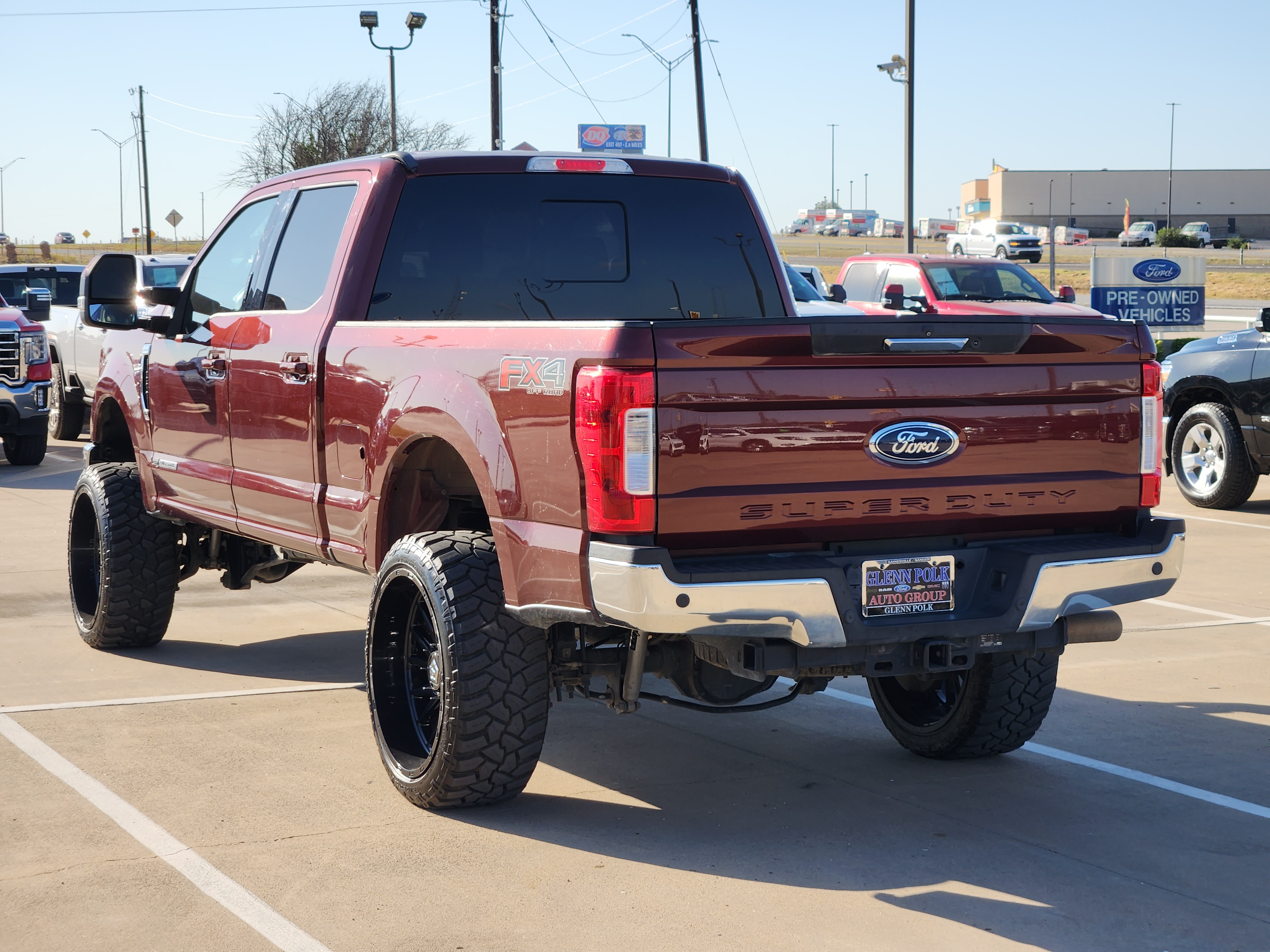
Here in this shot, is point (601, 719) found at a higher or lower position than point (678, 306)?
lower

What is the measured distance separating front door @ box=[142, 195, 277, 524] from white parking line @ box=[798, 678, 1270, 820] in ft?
11.5

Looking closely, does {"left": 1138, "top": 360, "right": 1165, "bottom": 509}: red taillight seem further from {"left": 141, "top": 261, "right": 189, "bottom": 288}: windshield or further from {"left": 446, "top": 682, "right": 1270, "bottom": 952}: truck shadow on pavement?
{"left": 141, "top": 261, "right": 189, "bottom": 288}: windshield

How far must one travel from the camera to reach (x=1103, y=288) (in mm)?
20906

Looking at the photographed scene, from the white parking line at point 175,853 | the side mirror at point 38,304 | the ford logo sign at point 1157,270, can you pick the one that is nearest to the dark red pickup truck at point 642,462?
the white parking line at point 175,853

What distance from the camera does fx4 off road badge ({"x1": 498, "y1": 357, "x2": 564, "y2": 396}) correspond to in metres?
4.27

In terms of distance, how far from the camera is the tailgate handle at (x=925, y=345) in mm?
4395

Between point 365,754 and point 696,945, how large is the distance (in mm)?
2153

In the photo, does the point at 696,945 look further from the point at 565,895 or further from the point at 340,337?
the point at 340,337

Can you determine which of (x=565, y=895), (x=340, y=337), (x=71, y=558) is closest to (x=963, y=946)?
(x=565, y=895)

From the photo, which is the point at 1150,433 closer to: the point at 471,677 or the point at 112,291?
the point at 471,677

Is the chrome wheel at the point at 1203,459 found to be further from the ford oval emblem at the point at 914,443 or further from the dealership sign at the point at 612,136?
the dealership sign at the point at 612,136

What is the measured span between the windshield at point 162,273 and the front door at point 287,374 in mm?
10890

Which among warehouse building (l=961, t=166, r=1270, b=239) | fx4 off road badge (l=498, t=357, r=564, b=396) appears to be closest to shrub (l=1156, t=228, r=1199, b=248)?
warehouse building (l=961, t=166, r=1270, b=239)

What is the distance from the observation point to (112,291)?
6.93 meters
